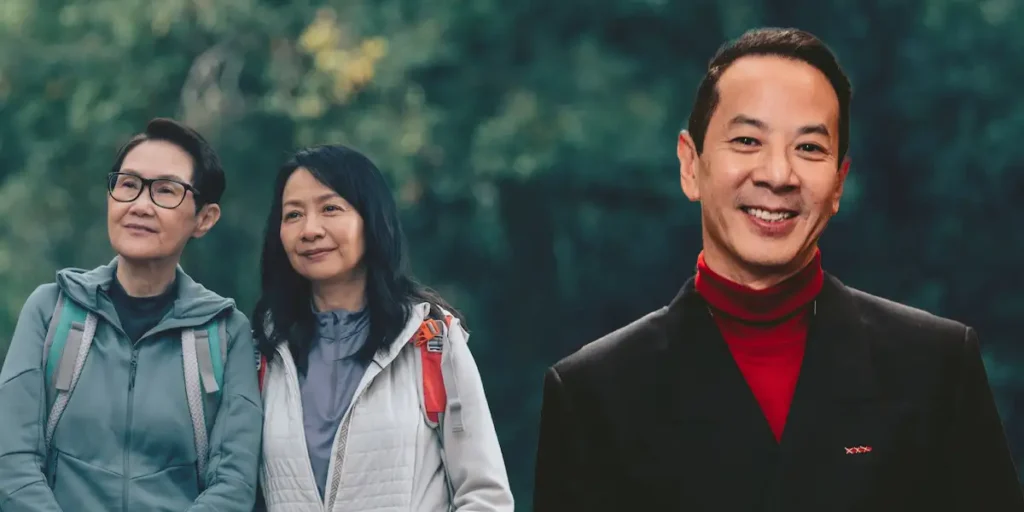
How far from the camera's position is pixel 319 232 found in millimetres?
3572

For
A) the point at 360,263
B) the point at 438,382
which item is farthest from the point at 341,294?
the point at 438,382

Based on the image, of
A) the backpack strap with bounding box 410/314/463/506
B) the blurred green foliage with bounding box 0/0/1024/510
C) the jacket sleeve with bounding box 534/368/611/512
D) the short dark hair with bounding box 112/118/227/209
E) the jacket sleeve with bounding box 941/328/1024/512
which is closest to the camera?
the jacket sleeve with bounding box 941/328/1024/512

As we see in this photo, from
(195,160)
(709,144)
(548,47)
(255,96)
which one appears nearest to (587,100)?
(548,47)

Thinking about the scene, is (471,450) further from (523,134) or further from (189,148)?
(523,134)

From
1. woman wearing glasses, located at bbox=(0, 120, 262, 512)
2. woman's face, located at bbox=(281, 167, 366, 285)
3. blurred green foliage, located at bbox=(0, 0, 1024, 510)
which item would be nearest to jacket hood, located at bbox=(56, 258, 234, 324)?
woman wearing glasses, located at bbox=(0, 120, 262, 512)

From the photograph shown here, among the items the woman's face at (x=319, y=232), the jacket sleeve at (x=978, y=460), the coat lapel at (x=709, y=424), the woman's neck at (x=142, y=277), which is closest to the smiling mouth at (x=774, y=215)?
the coat lapel at (x=709, y=424)

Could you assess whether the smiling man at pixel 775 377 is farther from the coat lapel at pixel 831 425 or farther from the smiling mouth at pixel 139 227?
the smiling mouth at pixel 139 227

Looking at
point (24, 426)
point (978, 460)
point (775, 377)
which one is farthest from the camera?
point (24, 426)

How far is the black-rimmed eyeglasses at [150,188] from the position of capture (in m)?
3.62

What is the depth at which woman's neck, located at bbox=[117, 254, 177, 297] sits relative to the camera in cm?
362

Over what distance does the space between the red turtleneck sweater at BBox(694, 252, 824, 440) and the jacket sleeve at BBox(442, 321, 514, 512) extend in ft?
3.43

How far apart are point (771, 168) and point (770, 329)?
27cm

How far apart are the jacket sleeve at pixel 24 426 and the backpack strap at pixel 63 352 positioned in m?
0.02

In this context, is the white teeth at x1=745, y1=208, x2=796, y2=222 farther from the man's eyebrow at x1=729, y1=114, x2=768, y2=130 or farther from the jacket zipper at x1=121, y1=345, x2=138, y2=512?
the jacket zipper at x1=121, y1=345, x2=138, y2=512
